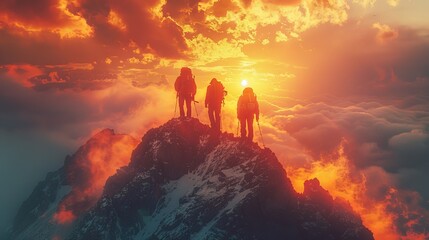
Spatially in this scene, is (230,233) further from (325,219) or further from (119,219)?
(119,219)

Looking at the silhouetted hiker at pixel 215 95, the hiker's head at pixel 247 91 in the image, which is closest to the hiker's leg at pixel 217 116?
the silhouetted hiker at pixel 215 95

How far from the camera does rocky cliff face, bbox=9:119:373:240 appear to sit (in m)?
70.8

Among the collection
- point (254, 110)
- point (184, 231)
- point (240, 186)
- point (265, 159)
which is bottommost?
point (184, 231)

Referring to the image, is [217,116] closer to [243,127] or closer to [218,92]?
[218,92]

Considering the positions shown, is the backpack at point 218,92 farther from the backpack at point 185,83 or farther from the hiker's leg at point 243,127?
the hiker's leg at point 243,127

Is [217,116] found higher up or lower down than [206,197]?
higher up

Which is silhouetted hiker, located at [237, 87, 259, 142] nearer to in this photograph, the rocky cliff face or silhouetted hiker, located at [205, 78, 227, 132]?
silhouetted hiker, located at [205, 78, 227, 132]

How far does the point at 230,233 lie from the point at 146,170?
108 feet

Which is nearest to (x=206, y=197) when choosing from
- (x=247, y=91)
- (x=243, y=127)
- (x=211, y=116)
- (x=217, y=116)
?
(x=211, y=116)

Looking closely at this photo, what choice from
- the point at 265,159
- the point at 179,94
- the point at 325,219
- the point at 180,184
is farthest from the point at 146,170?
the point at 325,219

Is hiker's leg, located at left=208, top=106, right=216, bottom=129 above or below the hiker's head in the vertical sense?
below

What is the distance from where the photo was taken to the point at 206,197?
7994 centimetres

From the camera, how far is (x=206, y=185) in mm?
81812

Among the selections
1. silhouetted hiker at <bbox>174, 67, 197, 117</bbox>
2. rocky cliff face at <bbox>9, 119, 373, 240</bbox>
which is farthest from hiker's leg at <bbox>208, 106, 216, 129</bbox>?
silhouetted hiker at <bbox>174, 67, 197, 117</bbox>
